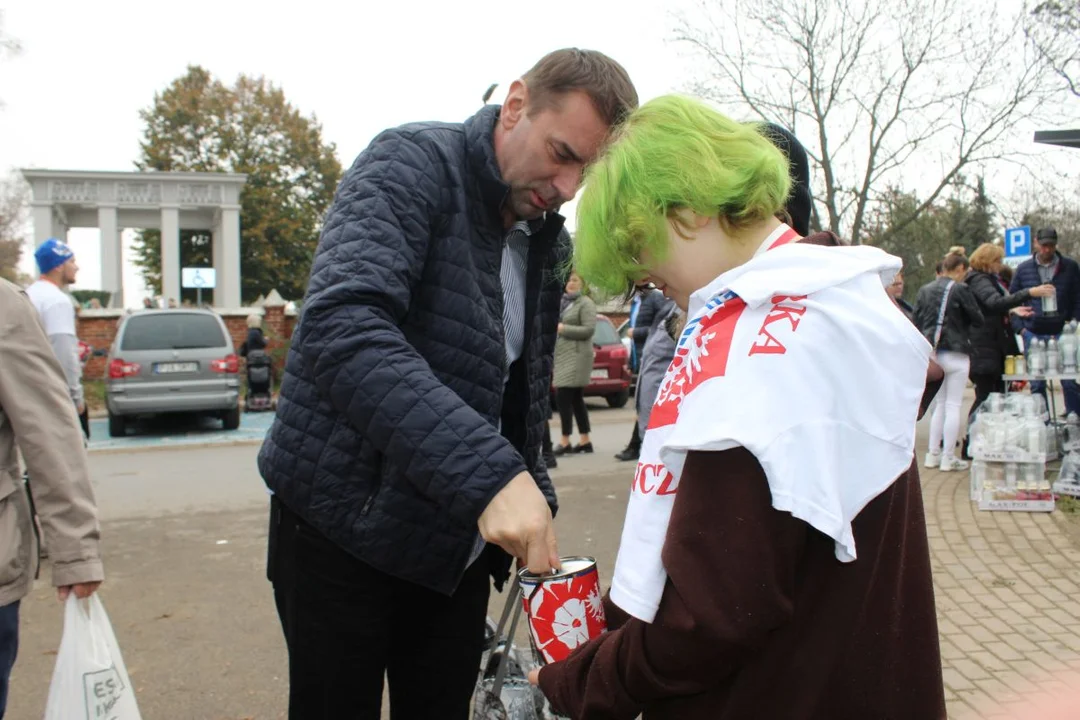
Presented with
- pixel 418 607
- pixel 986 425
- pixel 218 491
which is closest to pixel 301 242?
pixel 218 491

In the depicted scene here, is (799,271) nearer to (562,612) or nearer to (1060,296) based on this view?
(562,612)

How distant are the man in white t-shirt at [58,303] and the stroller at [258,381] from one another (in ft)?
22.4

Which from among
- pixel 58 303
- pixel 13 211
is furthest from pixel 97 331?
pixel 13 211

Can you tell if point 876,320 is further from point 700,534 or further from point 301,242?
point 301,242

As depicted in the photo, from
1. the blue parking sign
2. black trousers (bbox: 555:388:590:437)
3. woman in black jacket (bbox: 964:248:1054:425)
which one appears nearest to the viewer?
woman in black jacket (bbox: 964:248:1054:425)

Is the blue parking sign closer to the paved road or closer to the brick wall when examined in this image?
the paved road

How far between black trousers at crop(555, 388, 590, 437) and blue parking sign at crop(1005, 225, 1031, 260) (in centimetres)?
919

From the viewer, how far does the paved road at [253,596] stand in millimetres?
3568

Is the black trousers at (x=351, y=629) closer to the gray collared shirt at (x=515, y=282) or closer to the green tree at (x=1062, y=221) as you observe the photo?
the gray collared shirt at (x=515, y=282)

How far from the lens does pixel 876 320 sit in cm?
110

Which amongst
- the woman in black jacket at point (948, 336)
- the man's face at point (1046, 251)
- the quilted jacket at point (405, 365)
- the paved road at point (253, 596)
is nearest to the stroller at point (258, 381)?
the paved road at point (253, 596)

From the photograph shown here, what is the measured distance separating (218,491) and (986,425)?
6077 mm

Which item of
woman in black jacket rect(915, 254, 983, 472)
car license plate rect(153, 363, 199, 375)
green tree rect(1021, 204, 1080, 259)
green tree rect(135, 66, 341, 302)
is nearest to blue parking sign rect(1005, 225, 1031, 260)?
woman in black jacket rect(915, 254, 983, 472)

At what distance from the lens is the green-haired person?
1.05 metres
